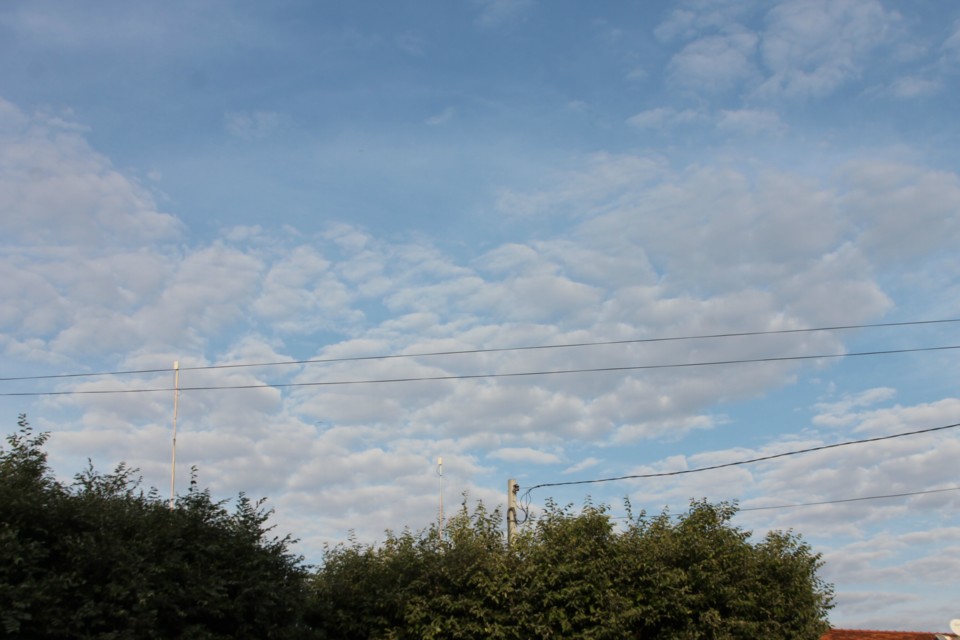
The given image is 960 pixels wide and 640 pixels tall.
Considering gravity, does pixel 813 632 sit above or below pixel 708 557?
below

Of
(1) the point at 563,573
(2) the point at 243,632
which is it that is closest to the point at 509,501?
(1) the point at 563,573

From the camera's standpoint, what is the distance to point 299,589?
693 inches

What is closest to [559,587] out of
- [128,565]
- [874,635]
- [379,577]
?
[379,577]

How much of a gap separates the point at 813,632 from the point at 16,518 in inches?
693

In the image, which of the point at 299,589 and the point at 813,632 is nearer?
the point at 299,589

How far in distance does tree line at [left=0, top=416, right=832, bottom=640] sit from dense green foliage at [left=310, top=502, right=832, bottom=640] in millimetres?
32

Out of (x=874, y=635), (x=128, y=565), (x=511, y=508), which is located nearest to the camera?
(x=128, y=565)

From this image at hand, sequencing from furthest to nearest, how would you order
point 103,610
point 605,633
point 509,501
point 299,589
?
point 509,501, point 605,633, point 299,589, point 103,610

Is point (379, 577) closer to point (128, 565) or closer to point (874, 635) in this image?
point (128, 565)

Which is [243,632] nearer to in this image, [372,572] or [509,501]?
[372,572]

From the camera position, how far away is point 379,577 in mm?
20422

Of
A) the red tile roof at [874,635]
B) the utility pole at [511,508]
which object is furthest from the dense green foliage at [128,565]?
the red tile roof at [874,635]

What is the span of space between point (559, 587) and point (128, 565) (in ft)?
31.7

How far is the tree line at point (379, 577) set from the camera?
44.9ft
